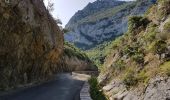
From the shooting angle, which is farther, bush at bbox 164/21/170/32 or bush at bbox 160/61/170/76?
bush at bbox 164/21/170/32

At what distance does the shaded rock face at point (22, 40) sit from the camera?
131 ft

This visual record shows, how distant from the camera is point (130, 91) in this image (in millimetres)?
23625

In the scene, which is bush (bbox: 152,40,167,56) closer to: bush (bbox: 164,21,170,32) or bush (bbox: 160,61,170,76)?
bush (bbox: 164,21,170,32)

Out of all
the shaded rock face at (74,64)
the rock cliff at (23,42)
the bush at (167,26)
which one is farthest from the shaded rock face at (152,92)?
the shaded rock face at (74,64)

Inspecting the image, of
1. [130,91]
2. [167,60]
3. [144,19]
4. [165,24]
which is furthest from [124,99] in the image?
[144,19]

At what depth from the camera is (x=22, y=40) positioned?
44156 millimetres

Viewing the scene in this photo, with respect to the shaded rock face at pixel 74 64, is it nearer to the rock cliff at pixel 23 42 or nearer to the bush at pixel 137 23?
the rock cliff at pixel 23 42

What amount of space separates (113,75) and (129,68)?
4.96 meters

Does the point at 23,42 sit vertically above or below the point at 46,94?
above

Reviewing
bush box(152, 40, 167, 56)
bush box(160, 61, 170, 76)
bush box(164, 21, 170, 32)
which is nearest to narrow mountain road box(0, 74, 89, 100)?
bush box(152, 40, 167, 56)

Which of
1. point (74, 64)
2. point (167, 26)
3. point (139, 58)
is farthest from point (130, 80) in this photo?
point (74, 64)

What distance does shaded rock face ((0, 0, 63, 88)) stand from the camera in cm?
3984

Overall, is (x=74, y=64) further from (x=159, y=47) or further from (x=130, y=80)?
(x=159, y=47)

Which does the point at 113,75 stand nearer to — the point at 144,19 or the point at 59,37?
the point at 144,19
